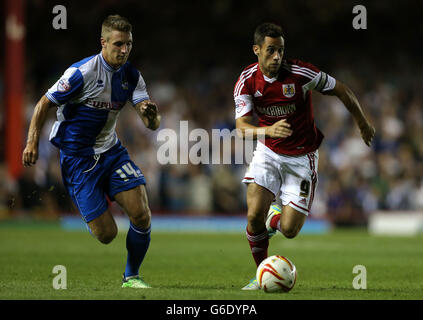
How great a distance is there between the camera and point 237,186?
21266 millimetres

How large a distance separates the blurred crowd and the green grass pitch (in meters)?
1.82

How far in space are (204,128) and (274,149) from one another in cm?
1386

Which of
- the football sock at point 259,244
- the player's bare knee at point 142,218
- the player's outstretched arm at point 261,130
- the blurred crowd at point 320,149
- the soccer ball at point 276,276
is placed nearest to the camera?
the player's outstretched arm at point 261,130

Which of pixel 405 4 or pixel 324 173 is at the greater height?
pixel 405 4

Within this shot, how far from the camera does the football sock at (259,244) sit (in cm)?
889

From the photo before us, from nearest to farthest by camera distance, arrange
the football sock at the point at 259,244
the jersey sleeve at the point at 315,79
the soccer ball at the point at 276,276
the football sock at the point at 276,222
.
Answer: the soccer ball at the point at 276,276 → the jersey sleeve at the point at 315,79 → the football sock at the point at 259,244 → the football sock at the point at 276,222

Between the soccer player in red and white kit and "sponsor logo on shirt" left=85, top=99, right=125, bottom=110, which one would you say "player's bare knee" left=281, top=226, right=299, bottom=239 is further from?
"sponsor logo on shirt" left=85, top=99, right=125, bottom=110

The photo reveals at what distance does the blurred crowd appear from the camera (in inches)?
832

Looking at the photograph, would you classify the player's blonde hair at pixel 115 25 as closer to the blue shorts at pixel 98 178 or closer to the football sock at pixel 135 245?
the blue shorts at pixel 98 178

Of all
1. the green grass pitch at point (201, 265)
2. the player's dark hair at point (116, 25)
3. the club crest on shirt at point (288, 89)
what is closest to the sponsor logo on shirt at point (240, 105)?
the club crest on shirt at point (288, 89)

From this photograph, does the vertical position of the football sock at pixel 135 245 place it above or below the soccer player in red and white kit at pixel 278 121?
below
